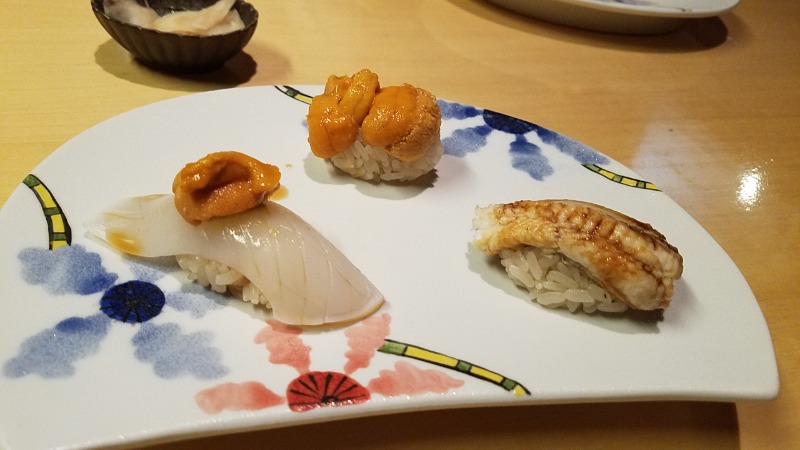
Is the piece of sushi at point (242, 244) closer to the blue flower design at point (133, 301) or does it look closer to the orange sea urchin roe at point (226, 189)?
the orange sea urchin roe at point (226, 189)

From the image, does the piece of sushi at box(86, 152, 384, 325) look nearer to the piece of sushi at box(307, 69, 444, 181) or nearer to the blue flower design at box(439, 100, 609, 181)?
the piece of sushi at box(307, 69, 444, 181)

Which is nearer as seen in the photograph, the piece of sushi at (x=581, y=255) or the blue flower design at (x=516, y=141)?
the piece of sushi at (x=581, y=255)

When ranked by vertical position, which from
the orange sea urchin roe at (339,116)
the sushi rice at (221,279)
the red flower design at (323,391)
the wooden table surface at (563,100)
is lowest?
the wooden table surface at (563,100)

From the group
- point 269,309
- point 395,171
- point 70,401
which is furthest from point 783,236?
point 70,401

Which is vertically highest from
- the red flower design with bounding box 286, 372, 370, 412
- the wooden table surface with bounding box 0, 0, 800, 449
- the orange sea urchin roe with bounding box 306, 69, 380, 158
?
the orange sea urchin roe with bounding box 306, 69, 380, 158

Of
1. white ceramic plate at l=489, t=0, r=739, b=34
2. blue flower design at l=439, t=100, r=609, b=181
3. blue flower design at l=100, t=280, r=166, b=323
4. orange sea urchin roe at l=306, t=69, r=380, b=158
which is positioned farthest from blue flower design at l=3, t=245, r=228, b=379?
white ceramic plate at l=489, t=0, r=739, b=34

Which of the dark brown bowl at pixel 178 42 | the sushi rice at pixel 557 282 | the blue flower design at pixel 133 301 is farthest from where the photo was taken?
the dark brown bowl at pixel 178 42

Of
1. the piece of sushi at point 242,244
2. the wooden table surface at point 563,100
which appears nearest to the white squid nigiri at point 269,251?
the piece of sushi at point 242,244

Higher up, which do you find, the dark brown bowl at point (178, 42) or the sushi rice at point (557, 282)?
the dark brown bowl at point (178, 42)
